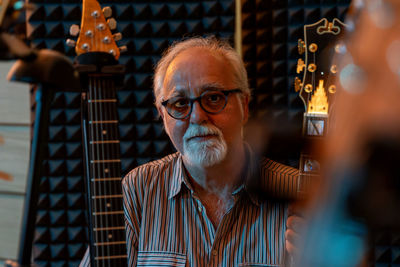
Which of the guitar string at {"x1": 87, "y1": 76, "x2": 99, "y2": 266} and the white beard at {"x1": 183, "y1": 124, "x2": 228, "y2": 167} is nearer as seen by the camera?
the guitar string at {"x1": 87, "y1": 76, "x2": 99, "y2": 266}

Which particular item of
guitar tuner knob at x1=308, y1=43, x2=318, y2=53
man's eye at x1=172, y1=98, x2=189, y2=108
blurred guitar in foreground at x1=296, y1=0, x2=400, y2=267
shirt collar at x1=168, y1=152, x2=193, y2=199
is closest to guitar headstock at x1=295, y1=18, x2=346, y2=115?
guitar tuner knob at x1=308, y1=43, x2=318, y2=53

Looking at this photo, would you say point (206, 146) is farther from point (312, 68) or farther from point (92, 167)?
point (92, 167)

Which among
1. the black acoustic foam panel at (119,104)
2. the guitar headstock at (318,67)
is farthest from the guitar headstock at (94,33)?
the black acoustic foam panel at (119,104)

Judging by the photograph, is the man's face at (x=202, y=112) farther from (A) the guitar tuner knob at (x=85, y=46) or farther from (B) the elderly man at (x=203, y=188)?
(A) the guitar tuner knob at (x=85, y=46)

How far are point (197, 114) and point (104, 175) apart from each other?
0.61 m

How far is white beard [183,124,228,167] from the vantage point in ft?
4.91

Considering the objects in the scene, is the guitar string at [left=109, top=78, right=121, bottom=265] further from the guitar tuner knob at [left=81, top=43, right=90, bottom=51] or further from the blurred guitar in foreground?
the blurred guitar in foreground

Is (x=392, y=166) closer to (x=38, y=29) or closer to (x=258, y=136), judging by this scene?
(x=258, y=136)

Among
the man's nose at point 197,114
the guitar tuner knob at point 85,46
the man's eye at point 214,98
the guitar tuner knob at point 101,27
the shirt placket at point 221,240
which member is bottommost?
the shirt placket at point 221,240

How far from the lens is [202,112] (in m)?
1.52

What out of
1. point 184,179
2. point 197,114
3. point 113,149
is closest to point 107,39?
point 113,149

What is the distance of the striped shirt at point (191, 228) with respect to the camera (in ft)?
4.90

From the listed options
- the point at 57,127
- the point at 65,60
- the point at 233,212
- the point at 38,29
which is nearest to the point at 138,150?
the point at 57,127

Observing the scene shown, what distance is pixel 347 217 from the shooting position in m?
0.27
